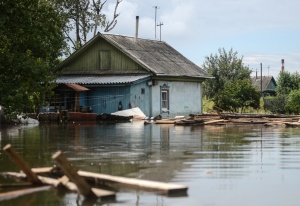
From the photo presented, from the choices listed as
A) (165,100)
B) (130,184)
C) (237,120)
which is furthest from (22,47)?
(130,184)

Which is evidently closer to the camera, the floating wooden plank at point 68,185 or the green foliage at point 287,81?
the floating wooden plank at point 68,185

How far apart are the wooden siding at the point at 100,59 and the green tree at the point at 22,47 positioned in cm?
1456

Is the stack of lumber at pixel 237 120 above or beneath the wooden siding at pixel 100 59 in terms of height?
beneath

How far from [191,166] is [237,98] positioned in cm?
3343

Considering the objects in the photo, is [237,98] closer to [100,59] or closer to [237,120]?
[100,59]

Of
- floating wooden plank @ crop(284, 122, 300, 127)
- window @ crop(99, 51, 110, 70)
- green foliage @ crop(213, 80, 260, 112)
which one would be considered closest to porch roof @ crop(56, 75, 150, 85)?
window @ crop(99, 51, 110, 70)

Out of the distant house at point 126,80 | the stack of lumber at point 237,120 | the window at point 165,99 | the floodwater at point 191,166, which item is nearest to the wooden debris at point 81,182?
the floodwater at point 191,166

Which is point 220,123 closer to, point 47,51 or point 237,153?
point 47,51

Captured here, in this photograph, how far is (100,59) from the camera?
41625mm

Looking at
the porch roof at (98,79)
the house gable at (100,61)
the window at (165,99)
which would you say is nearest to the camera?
the porch roof at (98,79)

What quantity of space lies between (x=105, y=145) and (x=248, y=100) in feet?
95.5

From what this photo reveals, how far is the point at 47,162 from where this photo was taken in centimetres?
1250

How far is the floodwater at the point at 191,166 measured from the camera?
7.95 m

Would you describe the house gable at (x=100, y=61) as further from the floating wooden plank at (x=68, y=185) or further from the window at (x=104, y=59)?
the floating wooden plank at (x=68, y=185)
